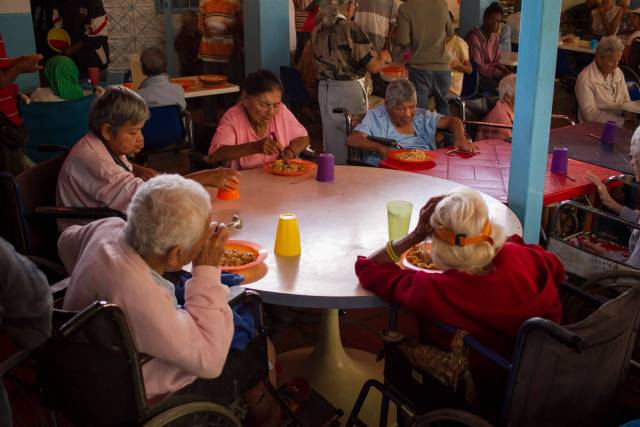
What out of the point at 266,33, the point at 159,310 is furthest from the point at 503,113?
the point at 159,310

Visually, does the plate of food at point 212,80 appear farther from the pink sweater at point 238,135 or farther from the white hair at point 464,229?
the white hair at point 464,229

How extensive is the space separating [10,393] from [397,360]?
1.72 metres

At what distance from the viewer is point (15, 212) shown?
256 cm

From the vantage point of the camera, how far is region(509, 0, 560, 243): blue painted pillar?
2.56 metres

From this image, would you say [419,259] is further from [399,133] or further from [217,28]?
[217,28]

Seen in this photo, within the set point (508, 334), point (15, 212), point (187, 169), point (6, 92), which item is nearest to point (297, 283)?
point (508, 334)

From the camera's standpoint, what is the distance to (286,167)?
320cm

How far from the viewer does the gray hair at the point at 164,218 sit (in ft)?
5.50

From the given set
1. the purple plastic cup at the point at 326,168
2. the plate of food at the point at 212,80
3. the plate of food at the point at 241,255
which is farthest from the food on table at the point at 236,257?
the plate of food at the point at 212,80

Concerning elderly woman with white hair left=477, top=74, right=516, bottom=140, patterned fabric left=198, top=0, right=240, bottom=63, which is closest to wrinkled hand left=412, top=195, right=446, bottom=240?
elderly woman with white hair left=477, top=74, right=516, bottom=140

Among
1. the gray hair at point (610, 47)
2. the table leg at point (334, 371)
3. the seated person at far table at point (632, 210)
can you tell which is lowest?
the table leg at point (334, 371)

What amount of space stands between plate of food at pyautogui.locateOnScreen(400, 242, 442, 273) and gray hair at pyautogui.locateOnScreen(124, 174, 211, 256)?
73 centimetres

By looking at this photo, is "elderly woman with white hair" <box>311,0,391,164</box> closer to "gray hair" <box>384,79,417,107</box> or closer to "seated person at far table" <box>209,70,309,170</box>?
"gray hair" <box>384,79,417,107</box>

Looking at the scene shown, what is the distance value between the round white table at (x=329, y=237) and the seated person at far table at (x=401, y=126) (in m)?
0.60
